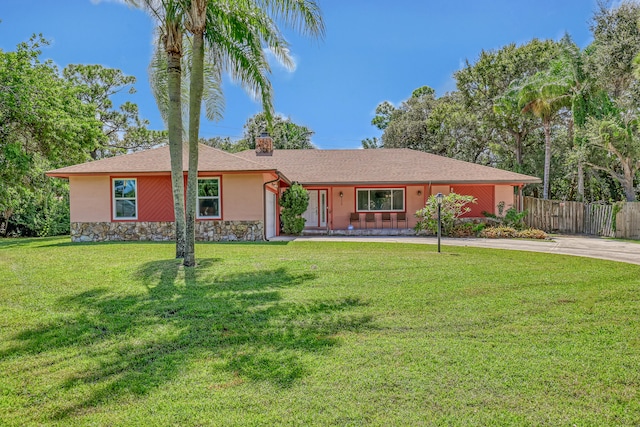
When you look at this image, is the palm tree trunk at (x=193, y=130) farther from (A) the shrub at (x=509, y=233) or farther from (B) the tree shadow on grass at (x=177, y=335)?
(A) the shrub at (x=509, y=233)

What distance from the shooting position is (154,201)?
15.4 m

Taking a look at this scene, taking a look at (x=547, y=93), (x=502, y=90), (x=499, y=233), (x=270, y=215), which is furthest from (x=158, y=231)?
(x=502, y=90)

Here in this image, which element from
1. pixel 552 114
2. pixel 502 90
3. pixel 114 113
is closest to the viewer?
pixel 552 114

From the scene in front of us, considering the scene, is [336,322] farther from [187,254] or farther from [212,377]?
[187,254]

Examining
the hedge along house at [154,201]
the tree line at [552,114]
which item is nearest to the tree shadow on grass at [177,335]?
the hedge along house at [154,201]

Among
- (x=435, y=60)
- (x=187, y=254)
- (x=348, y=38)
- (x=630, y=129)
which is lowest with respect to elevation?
(x=187, y=254)

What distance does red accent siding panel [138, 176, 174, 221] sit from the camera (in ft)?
50.4

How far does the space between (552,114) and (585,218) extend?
19.7ft

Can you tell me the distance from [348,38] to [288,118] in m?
21.1

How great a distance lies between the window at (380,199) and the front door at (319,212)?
1.67m

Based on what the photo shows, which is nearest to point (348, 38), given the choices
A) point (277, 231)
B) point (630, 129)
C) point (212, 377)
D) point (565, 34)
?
point (277, 231)

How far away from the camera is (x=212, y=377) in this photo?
337 cm

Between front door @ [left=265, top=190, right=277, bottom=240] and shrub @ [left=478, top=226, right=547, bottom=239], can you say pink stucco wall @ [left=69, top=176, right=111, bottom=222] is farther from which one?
shrub @ [left=478, top=226, right=547, bottom=239]

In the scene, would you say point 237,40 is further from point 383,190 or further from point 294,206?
point 383,190
